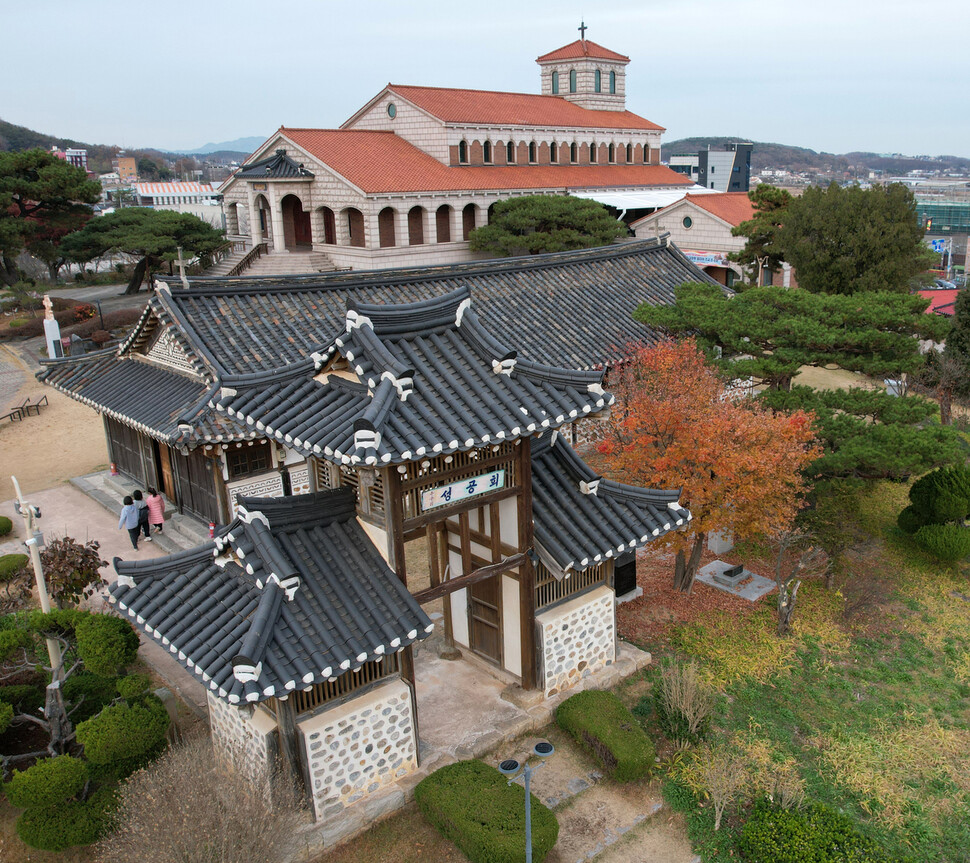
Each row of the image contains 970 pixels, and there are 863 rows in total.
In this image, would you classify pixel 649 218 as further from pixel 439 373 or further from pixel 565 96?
pixel 439 373

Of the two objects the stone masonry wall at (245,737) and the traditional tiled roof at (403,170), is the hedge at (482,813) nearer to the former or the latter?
the stone masonry wall at (245,737)

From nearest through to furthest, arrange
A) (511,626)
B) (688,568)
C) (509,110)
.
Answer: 1. (511,626)
2. (688,568)
3. (509,110)

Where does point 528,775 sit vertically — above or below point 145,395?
below

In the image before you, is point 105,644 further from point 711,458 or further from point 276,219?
point 276,219

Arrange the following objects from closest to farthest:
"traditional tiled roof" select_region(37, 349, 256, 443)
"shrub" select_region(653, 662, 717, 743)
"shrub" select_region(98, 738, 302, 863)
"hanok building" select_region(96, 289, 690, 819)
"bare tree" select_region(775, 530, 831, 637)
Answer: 1. "shrub" select_region(98, 738, 302, 863)
2. "hanok building" select_region(96, 289, 690, 819)
3. "shrub" select_region(653, 662, 717, 743)
4. "bare tree" select_region(775, 530, 831, 637)
5. "traditional tiled roof" select_region(37, 349, 256, 443)

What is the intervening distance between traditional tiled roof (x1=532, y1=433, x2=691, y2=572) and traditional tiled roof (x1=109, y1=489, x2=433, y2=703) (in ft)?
8.49

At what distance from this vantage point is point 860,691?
38.9ft

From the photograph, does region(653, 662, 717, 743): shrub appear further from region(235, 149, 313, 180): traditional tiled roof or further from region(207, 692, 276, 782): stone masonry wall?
region(235, 149, 313, 180): traditional tiled roof

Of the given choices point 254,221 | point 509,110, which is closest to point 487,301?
point 254,221

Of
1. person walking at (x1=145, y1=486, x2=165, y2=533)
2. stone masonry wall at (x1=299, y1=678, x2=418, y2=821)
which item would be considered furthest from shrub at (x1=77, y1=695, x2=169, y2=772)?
person walking at (x1=145, y1=486, x2=165, y2=533)

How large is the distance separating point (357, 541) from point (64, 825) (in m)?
4.43

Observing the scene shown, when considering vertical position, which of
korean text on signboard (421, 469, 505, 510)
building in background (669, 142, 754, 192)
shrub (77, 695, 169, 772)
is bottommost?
shrub (77, 695, 169, 772)

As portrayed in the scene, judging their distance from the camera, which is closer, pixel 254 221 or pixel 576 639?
pixel 576 639

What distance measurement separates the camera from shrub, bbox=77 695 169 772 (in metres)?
8.95
